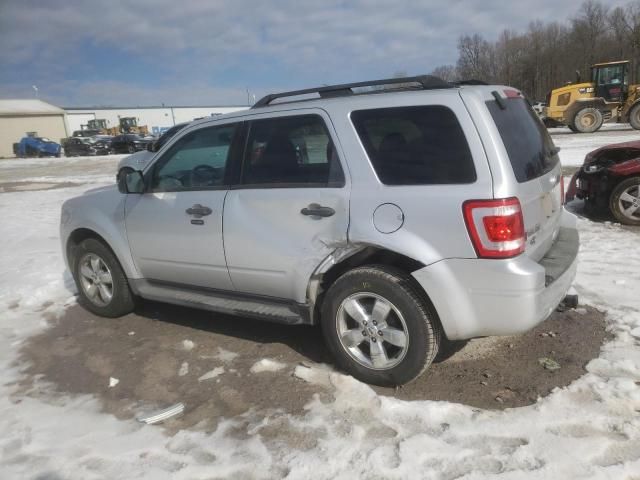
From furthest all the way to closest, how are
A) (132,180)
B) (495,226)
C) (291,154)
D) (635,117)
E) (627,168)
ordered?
1. (635,117)
2. (627,168)
3. (132,180)
4. (291,154)
5. (495,226)

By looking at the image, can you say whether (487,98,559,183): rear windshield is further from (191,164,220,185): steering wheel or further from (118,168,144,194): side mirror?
(118,168,144,194): side mirror

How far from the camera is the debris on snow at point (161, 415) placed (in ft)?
10.3

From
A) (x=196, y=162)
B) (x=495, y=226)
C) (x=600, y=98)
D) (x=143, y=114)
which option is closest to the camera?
(x=495, y=226)

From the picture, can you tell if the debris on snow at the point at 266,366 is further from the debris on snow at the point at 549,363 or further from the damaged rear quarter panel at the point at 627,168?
the damaged rear quarter panel at the point at 627,168

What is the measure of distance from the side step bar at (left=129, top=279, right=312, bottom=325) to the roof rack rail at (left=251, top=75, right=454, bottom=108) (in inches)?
57.3

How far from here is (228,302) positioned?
12.8 ft

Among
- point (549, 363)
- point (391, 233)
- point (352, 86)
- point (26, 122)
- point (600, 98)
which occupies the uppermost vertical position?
point (26, 122)

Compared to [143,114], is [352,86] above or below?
below

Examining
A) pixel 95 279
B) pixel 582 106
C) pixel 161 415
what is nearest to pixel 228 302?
pixel 161 415

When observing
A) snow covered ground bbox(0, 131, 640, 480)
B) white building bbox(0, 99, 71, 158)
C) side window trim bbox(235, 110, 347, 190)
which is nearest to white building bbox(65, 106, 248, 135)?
white building bbox(0, 99, 71, 158)

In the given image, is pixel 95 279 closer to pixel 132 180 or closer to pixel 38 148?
pixel 132 180

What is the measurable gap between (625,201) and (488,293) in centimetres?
500

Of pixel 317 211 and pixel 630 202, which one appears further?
pixel 630 202

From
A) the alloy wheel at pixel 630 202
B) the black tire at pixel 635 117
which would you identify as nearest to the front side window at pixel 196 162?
the alloy wheel at pixel 630 202
